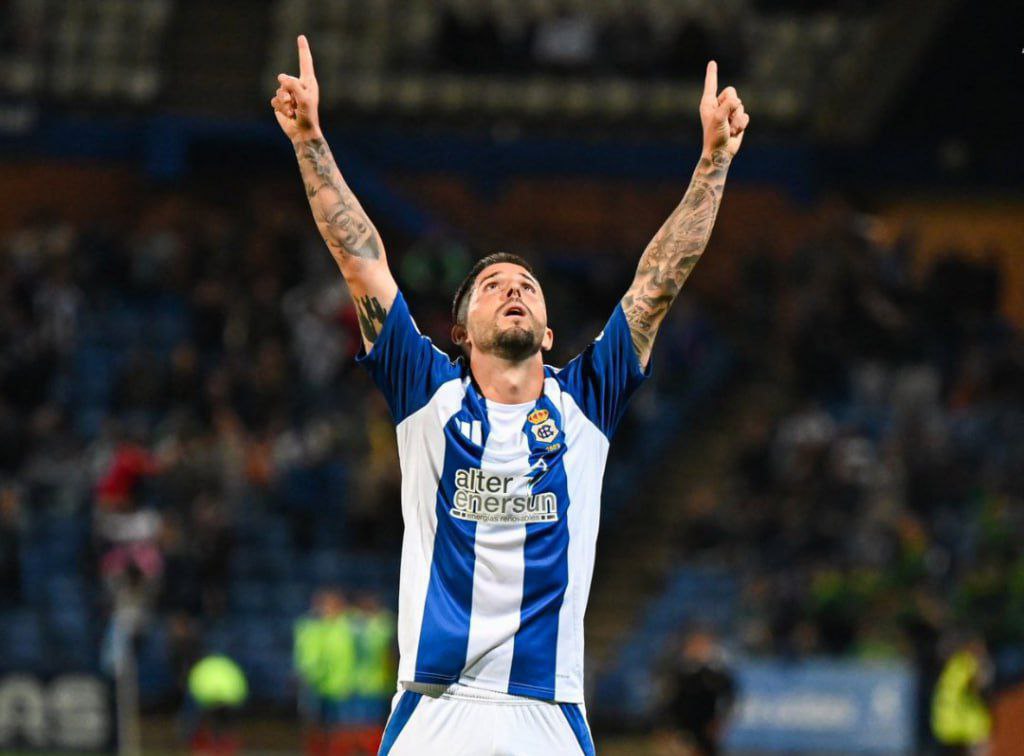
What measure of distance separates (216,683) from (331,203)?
14.5m

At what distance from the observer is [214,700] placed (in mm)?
19484

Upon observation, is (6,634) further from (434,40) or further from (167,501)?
(434,40)

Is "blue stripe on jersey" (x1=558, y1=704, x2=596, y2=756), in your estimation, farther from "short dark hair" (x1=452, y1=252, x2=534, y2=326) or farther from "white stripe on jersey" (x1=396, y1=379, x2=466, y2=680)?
"short dark hair" (x1=452, y1=252, x2=534, y2=326)

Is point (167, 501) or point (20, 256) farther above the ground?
point (20, 256)

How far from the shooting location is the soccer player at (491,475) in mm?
5070

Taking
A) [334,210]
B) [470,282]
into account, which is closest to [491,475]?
[470,282]

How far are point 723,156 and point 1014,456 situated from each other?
1661cm

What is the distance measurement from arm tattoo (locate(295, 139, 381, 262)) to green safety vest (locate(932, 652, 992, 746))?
13855 millimetres

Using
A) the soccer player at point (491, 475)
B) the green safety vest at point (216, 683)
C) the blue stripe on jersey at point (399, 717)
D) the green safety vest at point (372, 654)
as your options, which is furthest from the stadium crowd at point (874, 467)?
the blue stripe on jersey at point (399, 717)

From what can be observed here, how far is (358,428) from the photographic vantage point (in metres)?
23.4

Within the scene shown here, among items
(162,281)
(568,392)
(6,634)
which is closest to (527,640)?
(568,392)

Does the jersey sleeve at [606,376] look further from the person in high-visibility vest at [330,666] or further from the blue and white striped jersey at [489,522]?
the person in high-visibility vest at [330,666]

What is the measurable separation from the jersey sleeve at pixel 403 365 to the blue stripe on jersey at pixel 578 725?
941 mm

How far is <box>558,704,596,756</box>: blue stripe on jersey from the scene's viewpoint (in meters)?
5.12
